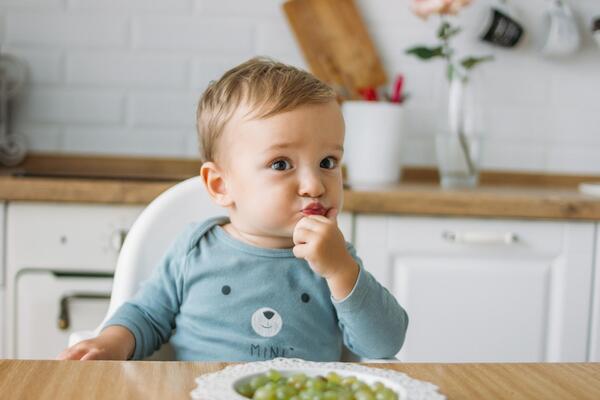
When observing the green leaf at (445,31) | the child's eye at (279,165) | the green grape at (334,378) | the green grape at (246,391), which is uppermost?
the green leaf at (445,31)

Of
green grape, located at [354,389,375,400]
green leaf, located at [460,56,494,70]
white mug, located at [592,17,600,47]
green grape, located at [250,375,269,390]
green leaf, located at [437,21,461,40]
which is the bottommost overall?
green grape, located at [250,375,269,390]

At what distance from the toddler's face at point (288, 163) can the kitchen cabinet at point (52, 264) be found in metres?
0.84

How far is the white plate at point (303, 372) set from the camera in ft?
2.48

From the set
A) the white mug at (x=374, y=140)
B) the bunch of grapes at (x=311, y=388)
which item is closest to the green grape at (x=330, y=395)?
the bunch of grapes at (x=311, y=388)

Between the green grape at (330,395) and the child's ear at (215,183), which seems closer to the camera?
the green grape at (330,395)

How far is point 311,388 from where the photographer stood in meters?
0.73

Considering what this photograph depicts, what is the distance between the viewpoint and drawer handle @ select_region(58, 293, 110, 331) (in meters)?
2.03

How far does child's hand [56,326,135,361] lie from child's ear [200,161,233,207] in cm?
25

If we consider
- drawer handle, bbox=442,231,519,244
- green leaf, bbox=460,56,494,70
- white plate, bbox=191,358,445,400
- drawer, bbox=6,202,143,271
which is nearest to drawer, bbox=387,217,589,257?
drawer handle, bbox=442,231,519,244

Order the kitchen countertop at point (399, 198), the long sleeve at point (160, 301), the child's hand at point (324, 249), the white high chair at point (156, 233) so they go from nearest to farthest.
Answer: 1. the child's hand at point (324, 249)
2. the long sleeve at point (160, 301)
3. the white high chair at point (156, 233)
4. the kitchen countertop at point (399, 198)

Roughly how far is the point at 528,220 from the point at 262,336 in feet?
3.34

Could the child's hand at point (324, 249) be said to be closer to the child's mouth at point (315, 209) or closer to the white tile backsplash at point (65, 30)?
the child's mouth at point (315, 209)

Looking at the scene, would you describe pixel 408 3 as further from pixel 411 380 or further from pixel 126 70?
pixel 411 380

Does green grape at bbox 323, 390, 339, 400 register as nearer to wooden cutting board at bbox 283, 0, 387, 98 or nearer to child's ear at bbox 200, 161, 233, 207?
child's ear at bbox 200, 161, 233, 207
